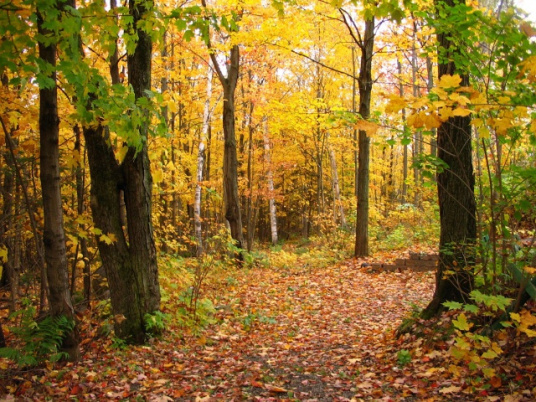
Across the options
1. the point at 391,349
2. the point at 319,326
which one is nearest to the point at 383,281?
the point at 319,326

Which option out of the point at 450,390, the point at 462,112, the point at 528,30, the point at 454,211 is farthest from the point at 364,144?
the point at 462,112

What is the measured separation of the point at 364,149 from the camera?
12.4 meters

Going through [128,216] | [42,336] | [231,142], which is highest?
[231,142]

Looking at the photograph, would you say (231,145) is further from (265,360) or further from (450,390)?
(450,390)

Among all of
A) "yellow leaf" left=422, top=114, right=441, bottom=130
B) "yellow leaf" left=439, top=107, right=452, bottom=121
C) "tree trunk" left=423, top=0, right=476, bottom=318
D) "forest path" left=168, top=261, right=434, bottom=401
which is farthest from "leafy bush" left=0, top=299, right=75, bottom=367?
"tree trunk" left=423, top=0, right=476, bottom=318

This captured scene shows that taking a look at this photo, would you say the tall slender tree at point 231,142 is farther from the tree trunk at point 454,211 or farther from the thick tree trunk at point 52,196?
the thick tree trunk at point 52,196

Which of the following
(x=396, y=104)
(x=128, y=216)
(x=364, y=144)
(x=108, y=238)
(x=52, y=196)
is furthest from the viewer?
(x=364, y=144)

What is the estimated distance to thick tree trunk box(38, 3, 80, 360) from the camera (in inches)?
160

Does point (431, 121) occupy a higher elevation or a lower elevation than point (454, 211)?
higher

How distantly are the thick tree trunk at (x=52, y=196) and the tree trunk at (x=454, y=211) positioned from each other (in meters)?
4.16

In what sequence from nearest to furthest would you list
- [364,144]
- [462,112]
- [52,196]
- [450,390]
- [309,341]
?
[462,112], [450,390], [52,196], [309,341], [364,144]

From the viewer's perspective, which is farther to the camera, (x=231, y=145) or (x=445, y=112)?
(x=231, y=145)

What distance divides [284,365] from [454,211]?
2.79m

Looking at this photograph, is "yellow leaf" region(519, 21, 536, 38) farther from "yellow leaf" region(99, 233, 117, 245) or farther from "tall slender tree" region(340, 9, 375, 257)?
"tall slender tree" region(340, 9, 375, 257)
